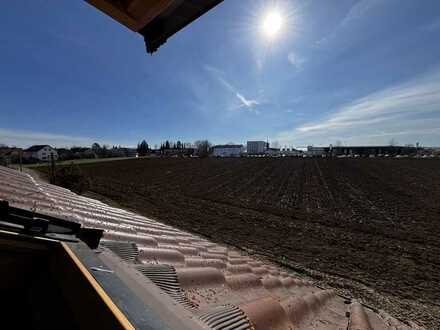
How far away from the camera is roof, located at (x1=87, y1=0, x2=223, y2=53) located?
1.48m

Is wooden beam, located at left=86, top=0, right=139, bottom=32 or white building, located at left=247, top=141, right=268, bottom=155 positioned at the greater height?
white building, located at left=247, top=141, right=268, bottom=155

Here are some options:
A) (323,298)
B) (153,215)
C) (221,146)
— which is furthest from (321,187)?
(221,146)

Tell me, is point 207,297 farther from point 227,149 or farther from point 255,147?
point 255,147

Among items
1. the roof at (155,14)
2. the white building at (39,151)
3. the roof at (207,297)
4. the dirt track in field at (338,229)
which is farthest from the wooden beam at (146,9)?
the white building at (39,151)

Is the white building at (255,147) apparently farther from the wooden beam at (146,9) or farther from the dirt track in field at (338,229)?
the wooden beam at (146,9)

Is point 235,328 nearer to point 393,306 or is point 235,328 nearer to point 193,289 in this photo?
point 193,289

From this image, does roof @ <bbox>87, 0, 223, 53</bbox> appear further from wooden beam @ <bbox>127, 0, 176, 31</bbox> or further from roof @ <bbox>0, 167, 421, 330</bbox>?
roof @ <bbox>0, 167, 421, 330</bbox>

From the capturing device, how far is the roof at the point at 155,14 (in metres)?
1.48

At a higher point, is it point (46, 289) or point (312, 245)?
point (46, 289)

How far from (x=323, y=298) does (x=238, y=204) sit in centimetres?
1433

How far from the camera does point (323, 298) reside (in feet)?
9.36

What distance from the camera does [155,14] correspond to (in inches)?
58.6

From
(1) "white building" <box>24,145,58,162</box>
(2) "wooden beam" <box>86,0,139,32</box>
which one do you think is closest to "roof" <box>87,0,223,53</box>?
(2) "wooden beam" <box>86,0,139,32</box>

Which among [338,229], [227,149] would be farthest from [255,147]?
[338,229]
